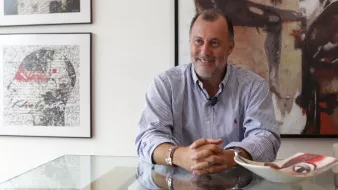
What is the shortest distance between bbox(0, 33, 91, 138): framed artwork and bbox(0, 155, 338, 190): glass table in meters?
0.86

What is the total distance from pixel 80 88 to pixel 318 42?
A: 135 centimetres

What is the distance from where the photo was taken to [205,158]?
1150mm

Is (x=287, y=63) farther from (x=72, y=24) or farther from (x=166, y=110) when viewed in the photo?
(x=72, y=24)

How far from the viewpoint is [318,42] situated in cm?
191

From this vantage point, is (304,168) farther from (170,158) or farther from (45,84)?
(45,84)

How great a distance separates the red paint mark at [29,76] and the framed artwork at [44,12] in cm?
29

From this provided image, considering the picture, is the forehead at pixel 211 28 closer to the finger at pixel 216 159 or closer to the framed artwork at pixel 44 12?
the finger at pixel 216 159

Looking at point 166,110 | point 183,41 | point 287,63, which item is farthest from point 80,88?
point 287,63

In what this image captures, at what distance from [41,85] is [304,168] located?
5.42 feet

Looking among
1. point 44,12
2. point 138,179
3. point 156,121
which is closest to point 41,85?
point 44,12

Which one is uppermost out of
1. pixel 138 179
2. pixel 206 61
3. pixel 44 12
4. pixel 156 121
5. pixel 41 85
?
pixel 44 12

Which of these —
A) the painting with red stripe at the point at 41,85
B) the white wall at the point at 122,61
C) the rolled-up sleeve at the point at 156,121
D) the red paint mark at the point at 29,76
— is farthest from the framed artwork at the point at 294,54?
the red paint mark at the point at 29,76

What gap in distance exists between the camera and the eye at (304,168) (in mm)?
973

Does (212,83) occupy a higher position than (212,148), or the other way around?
(212,83)
